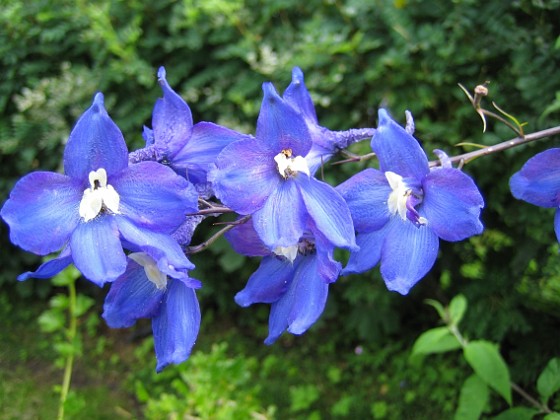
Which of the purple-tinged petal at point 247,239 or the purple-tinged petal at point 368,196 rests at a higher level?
the purple-tinged petal at point 368,196

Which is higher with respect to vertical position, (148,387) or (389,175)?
(389,175)

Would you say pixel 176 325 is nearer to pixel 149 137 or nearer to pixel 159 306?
pixel 159 306

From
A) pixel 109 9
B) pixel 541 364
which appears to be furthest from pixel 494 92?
pixel 109 9

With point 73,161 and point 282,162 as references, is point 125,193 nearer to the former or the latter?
point 73,161

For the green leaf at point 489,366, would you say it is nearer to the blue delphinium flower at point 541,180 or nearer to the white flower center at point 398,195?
the blue delphinium flower at point 541,180

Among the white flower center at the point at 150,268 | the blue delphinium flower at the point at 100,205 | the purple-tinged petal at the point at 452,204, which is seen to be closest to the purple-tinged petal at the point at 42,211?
the blue delphinium flower at the point at 100,205

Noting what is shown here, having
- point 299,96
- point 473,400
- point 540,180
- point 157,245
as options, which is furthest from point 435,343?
point 157,245

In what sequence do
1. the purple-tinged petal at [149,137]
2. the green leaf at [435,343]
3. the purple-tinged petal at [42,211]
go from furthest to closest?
the green leaf at [435,343], the purple-tinged petal at [149,137], the purple-tinged petal at [42,211]
